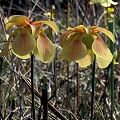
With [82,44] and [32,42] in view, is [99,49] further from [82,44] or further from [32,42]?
[32,42]

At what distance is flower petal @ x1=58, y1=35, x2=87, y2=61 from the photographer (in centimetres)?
77

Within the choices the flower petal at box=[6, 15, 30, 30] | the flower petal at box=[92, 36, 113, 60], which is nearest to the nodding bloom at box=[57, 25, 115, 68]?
the flower petal at box=[92, 36, 113, 60]

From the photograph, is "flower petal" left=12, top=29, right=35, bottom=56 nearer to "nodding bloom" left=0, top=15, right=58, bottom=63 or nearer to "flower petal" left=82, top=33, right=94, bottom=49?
"nodding bloom" left=0, top=15, right=58, bottom=63

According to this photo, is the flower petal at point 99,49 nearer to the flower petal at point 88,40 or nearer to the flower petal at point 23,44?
the flower petal at point 88,40

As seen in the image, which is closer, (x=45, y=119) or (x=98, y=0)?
(x=45, y=119)

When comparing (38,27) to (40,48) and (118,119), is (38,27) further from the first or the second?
(118,119)

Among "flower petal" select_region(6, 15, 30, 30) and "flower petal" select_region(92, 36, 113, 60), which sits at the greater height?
"flower petal" select_region(6, 15, 30, 30)

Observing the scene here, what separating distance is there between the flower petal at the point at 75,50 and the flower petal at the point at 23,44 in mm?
81

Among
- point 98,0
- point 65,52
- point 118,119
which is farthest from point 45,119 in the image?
point 118,119

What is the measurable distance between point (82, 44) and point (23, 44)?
0.13 m

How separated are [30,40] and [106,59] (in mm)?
180

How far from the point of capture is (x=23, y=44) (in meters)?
0.76

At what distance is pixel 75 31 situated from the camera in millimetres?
807

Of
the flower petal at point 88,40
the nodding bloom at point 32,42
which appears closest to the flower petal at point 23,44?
the nodding bloom at point 32,42
